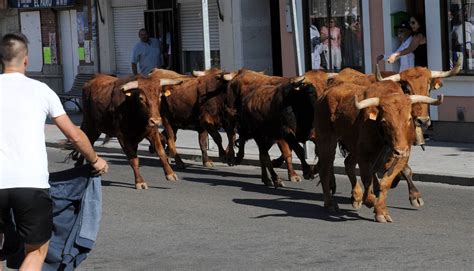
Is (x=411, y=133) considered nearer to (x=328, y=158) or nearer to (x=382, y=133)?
(x=382, y=133)

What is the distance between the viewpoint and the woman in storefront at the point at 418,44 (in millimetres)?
18703

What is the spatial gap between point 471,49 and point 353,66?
296 centimetres

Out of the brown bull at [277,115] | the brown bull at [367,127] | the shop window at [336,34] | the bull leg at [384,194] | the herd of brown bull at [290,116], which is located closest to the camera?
the brown bull at [367,127]

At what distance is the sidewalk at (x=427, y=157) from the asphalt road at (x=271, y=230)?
1.00 ft

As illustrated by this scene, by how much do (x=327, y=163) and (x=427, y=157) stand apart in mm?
4442

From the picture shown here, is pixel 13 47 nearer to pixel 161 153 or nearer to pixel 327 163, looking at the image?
pixel 327 163

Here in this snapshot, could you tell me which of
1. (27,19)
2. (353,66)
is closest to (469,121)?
(353,66)

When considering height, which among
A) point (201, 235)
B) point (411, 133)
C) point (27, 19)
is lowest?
point (201, 235)

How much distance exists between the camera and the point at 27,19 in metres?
31.8

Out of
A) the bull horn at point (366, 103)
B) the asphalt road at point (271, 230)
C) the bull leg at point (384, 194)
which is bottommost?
the asphalt road at point (271, 230)

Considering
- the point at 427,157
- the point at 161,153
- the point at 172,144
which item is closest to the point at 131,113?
the point at 161,153

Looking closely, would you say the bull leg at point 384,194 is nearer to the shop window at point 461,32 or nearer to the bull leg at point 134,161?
the bull leg at point 134,161

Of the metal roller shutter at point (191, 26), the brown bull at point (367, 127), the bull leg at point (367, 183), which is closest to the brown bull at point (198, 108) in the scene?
the brown bull at point (367, 127)

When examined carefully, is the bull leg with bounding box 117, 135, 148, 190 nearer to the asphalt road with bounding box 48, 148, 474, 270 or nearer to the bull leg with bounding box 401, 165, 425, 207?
the asphalt road with bounding box 48, 148, 474, 270
